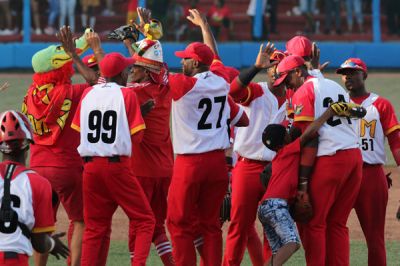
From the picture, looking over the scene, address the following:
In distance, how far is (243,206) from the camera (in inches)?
326

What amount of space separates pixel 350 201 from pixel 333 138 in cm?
51

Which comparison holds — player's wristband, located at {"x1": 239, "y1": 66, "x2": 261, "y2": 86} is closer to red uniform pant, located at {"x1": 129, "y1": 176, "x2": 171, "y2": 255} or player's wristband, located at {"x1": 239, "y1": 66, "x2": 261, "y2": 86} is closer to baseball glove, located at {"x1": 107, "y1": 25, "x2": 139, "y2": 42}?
red uniform pant, located at {"x1": 129, "y1": 176, "x2": 171, "y2": 255}

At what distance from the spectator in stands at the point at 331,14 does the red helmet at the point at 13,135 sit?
18.4 m

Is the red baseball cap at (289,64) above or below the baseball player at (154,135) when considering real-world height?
above

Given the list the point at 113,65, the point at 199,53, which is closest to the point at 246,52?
the point at 199,53

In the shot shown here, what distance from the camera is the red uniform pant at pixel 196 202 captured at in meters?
8.13

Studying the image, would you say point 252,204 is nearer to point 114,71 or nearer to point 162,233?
point 162,233

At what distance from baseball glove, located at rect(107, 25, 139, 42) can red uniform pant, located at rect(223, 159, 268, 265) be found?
5.06 feet

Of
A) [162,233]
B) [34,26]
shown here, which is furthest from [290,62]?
[34,26]

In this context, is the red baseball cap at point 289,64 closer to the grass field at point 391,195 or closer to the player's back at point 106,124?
the player's back at point 106,124

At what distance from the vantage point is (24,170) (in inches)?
232

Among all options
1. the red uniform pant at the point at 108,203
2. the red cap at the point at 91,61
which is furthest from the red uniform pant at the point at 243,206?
the red cap at the point at 91,61

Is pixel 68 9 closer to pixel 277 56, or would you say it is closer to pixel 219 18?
pixel 219 18

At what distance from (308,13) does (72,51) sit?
1652 centimetres
